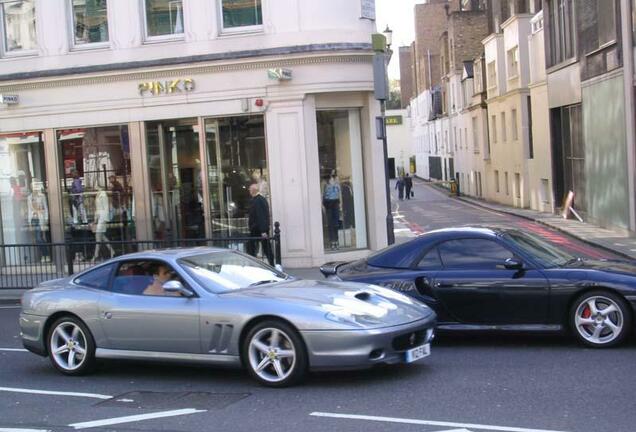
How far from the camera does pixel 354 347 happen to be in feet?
25.0

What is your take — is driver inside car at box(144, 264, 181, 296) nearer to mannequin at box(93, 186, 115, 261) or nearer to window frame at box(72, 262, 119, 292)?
window frame at box(72, 262, 119, 292)

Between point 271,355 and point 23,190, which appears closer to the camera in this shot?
point 271,355

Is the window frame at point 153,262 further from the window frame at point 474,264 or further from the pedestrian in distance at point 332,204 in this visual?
the pedestrian in distance at point 332,204

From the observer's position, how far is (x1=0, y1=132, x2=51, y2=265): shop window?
20094 mm

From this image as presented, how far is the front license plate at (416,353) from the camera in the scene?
25.8 feet

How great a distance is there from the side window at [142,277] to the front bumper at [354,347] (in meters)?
1.79

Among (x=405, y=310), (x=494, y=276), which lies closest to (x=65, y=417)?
(x=405, y=310)

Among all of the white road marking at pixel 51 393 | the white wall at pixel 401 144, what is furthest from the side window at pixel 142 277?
the white wall at pixel 401 144

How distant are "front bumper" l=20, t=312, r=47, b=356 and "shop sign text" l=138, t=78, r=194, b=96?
9.95 m

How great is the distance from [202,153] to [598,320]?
11635 mm

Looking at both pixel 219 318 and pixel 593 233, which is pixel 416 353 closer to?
pixel 219 318

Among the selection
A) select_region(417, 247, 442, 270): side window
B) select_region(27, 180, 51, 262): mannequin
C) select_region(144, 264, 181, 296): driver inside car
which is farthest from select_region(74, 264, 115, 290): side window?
select_region(27, 180, 51, 262): mannequin

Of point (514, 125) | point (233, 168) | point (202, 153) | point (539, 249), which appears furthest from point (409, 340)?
point (514, 125)

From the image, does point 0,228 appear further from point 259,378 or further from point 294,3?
point 259,378
